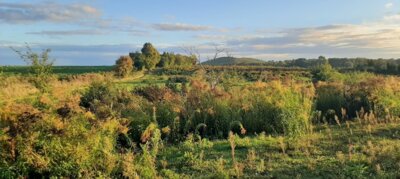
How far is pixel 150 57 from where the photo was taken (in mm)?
74875

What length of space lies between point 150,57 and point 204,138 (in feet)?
221

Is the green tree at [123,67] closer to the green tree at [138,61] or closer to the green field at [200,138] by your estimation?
the green tree at [138,61]

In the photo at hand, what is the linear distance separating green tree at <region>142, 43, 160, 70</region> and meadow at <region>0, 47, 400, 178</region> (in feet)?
203

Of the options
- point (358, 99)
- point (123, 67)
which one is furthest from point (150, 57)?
point (358, 99)

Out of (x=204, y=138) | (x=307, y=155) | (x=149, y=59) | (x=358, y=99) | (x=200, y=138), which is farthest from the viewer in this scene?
(x=149, y=59)

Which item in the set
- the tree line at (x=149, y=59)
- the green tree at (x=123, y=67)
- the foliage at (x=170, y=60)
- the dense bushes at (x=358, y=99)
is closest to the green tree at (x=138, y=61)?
the tree line at (x=149, y=59)

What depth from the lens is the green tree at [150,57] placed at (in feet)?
240

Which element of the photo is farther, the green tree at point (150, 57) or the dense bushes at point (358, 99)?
the green tree at point (150, 57)

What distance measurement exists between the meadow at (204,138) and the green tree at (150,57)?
61.8 metres

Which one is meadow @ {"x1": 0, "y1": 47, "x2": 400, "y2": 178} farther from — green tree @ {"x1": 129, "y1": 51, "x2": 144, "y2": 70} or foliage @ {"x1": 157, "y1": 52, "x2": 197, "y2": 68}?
foliage @ {"x1": 157, "y1": 52, "x2": 197, "y2": 68}

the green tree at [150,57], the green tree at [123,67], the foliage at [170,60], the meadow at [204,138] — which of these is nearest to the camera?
the meadow at [204,138]

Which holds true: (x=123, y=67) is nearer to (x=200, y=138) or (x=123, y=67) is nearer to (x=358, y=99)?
(x=358, y=99)

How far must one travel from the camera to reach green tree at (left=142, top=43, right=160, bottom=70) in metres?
73.2

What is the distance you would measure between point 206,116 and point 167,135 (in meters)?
1.23
